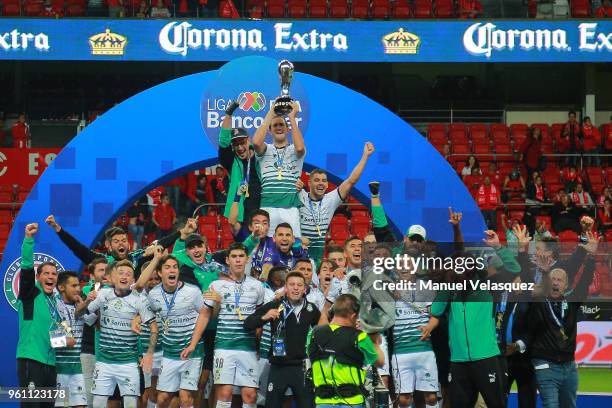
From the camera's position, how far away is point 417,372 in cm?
1180

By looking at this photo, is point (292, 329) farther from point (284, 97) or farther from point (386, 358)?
point (284, 97)

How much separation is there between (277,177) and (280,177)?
0.03 m

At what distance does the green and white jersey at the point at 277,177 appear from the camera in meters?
12.8

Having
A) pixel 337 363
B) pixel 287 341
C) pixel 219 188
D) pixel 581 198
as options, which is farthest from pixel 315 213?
pixel 581 198

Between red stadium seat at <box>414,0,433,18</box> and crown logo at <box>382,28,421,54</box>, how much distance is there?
3.16 feet

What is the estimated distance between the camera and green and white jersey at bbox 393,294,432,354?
11.7 m

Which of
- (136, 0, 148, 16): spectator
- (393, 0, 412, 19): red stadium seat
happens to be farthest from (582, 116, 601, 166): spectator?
(136, 0, 148, 16): spectator

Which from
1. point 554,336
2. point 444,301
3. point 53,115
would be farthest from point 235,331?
point 53,115

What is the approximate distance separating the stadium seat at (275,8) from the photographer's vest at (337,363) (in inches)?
588

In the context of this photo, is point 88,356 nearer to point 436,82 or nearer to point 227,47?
point 227,47

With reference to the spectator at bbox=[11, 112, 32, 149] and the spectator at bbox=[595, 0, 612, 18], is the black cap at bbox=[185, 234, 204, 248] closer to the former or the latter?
the spectator at bbox=[11, 112, 32, 149]

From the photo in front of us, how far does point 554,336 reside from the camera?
37.5 ft

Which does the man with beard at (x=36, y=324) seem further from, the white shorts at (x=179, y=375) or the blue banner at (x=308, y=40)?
the blue banner at (x=308, y=40)

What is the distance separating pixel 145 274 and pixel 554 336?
156 inches
